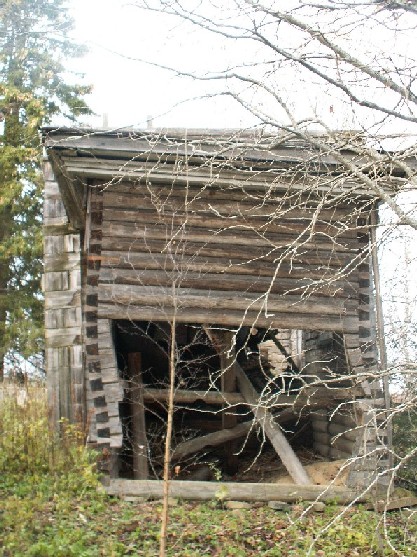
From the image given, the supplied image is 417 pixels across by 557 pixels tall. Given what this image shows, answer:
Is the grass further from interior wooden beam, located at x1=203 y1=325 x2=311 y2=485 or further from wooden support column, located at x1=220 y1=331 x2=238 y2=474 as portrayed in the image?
wooden support column, located at x1=220 y1=331 x2=238 y2=474

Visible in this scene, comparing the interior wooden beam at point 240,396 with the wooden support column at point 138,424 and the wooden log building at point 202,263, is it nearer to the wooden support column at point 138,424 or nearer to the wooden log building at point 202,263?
the wooden log building at point 202,263

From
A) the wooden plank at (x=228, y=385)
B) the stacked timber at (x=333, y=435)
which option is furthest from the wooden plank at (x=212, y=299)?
the stacked timber at (x=333, y=435)

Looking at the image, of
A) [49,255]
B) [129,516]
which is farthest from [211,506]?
[49,255]

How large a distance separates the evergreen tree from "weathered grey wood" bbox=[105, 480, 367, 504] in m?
10.5

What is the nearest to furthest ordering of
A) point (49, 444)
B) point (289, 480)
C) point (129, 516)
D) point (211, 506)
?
1. point (129, 516)
2. point (211, 506)
3. point (49, 444)
4. point (289, 480)

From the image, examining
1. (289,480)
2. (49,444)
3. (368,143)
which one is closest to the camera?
(368,143)

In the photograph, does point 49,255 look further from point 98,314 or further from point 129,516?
point 129,516

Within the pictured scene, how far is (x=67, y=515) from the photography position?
25.6 ft

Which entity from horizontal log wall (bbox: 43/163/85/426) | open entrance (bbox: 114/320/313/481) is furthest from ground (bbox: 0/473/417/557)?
horizontal log wall (bbox: 43/163/85/426)

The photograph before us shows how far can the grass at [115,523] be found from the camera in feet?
23.3

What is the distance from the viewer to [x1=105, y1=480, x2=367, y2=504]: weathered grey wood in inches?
347

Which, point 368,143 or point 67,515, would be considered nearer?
point 368,143

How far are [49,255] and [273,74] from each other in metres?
6.51

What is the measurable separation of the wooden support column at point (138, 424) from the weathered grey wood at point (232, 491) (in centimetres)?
91
